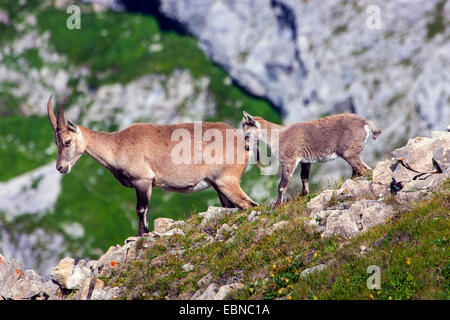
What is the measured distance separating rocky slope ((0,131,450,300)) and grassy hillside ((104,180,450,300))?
0.06 meters

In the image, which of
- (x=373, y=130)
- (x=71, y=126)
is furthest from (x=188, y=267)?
(x=373, y=130)

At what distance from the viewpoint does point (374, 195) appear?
15391 millimetres

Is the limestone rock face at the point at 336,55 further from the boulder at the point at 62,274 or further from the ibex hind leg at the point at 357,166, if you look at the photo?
the boulder at the point at 62,274

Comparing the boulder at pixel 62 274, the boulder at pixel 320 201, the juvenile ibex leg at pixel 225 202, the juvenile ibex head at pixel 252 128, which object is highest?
the juvenile ibex head at pixel 252 128

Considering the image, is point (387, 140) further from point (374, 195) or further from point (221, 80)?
point (374, 195)

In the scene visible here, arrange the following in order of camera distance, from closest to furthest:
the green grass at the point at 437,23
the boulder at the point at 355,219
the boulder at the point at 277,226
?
the boulder at the point at 355,219 → the boulder at the point at 277,226 → the green grass at the point at 437,23

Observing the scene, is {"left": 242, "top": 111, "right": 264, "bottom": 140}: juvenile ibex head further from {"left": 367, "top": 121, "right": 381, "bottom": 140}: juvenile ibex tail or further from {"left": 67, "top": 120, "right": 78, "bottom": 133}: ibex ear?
{"left": 67, "top": 120, "right": 78, "bottom": 133}: ibex ear

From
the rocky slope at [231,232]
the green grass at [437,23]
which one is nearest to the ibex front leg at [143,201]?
the rocky slope at [231,232]

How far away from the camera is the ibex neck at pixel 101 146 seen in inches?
769

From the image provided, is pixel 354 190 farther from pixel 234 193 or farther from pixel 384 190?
pixel 234 193

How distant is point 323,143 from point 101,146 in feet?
24.0

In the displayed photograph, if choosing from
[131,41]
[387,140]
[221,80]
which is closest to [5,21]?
[131,41]

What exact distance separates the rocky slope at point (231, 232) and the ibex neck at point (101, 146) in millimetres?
3001

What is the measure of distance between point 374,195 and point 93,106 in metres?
118
